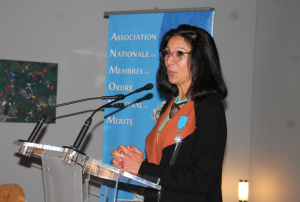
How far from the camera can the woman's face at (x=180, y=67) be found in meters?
1.75

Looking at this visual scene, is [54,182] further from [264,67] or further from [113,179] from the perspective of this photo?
[264,67]

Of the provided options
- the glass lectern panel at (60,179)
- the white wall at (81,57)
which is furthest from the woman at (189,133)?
the white wall at (81,57)

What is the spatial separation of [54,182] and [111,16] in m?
2.37

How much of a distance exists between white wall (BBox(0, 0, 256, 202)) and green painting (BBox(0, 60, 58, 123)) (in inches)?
3.1

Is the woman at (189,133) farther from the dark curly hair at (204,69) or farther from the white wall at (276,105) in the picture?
the white wall at (276,105)

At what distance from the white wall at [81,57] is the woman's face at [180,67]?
2.41 metres

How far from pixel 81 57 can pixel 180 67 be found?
110 inches

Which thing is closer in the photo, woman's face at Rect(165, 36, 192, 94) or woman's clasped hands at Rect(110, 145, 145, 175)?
woman's clasped hands at Rect(110, 145, 145, 175)

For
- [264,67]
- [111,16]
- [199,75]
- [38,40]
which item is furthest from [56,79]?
[199,75]

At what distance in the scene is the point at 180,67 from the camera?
1.75 m

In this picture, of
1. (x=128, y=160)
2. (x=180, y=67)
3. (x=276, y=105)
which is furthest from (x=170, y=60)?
(x=276, y=105)

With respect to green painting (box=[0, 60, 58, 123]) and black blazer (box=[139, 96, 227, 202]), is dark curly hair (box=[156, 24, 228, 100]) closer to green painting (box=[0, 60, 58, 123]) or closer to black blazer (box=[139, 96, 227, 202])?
black blazer (box=[139, 96, 227, 202])

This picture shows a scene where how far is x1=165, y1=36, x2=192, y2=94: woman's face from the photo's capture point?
1.75m

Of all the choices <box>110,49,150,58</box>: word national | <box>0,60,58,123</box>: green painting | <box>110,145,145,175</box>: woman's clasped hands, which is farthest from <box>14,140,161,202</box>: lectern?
<box>0,60,58,123</box>: green painting
